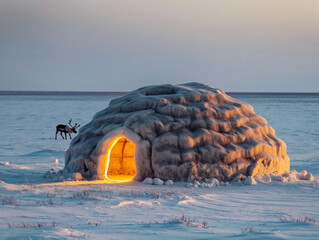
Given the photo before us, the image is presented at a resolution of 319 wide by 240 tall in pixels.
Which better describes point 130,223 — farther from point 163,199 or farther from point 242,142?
point 242,142

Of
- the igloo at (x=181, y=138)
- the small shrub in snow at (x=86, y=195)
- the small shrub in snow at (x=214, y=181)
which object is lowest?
the small shrub in snow at (x=86, y=195)

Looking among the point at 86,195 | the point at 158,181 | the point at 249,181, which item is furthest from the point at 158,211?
the point at 249,181

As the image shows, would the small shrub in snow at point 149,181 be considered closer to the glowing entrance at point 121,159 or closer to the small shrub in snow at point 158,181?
the small shrub in snow at point 158,181

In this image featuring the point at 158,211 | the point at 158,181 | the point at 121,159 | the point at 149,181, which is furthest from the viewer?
the point at 121,159

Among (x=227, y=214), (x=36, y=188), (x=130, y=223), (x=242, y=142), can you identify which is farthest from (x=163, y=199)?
(x=242, y=142)

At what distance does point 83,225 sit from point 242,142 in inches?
272

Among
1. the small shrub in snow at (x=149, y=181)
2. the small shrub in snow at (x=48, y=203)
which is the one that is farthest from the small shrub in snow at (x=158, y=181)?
the small shrub in snow at (x=48, y=203)

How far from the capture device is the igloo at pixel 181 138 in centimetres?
1265

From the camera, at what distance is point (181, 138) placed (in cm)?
1272

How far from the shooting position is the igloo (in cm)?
1265

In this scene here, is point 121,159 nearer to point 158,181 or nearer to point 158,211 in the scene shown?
point 158,181

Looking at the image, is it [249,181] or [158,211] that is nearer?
[158,211]

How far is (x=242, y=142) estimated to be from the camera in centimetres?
1347

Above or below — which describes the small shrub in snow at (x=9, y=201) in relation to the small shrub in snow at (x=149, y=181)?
below
